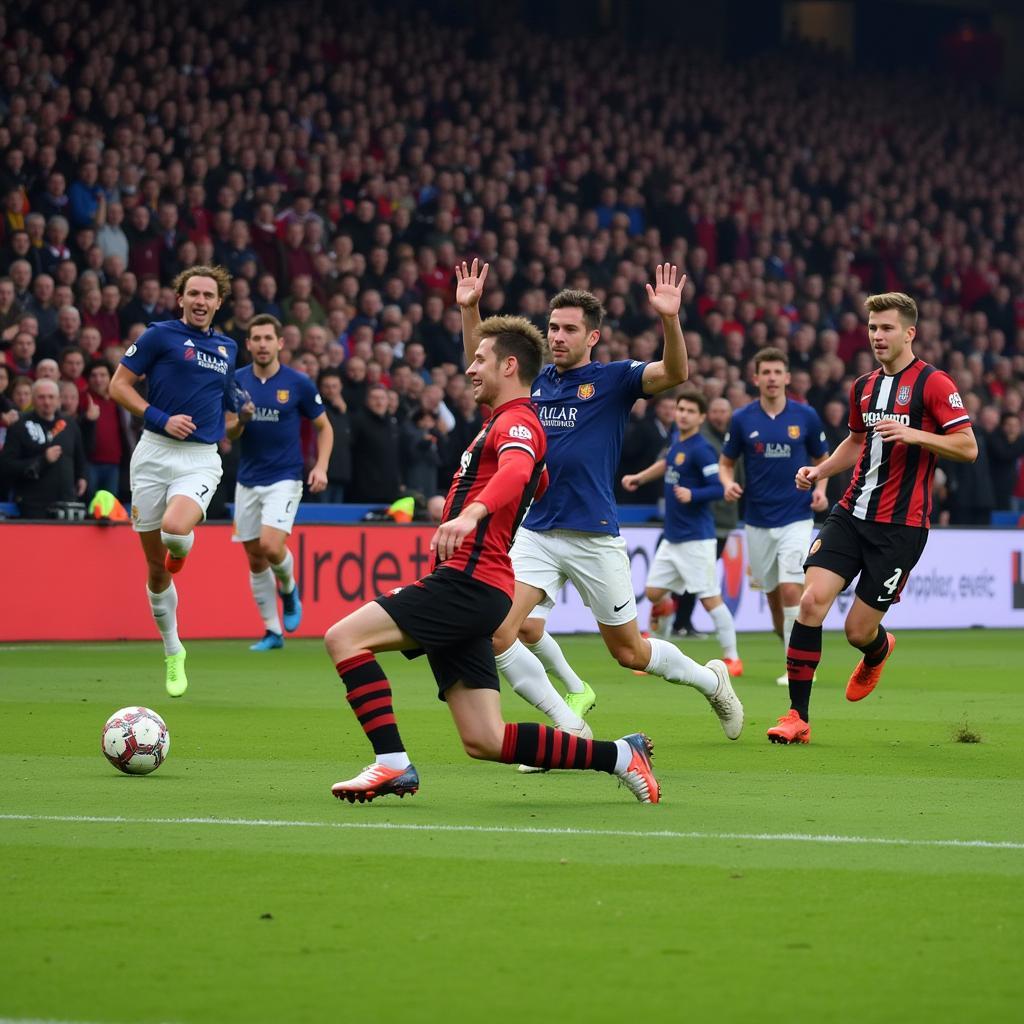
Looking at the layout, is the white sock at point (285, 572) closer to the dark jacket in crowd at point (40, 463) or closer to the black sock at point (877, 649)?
the dark jacket in crowd at point (40, 463)

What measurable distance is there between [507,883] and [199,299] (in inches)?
300

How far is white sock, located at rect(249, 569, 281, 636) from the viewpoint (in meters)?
17.1

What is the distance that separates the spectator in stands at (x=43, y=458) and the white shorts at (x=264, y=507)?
1.93 m

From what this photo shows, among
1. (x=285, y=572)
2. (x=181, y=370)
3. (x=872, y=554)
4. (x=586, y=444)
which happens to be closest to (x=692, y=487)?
(x=285, y=572)

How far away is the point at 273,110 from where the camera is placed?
23.5 metres

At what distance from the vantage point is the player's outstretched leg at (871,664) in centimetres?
1098

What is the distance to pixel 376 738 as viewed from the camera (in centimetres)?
768

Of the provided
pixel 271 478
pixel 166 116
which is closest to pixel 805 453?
pixel 271 478

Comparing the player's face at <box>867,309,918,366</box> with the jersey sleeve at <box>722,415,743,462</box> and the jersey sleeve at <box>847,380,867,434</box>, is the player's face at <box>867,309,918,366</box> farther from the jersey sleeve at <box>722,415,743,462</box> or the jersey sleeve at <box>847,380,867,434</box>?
the jersey sleeve at <box>722,415,743,462</box>

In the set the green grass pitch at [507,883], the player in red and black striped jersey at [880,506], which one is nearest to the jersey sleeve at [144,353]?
the green grass pitch at [507,883]

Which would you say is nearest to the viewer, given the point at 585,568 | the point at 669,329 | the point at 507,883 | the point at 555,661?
the point at 507,883

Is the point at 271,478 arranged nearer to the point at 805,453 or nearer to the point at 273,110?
the point at 805,453

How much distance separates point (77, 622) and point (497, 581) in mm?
11289

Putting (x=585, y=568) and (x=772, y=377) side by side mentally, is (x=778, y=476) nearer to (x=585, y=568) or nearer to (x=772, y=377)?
(x=772, y=377)
